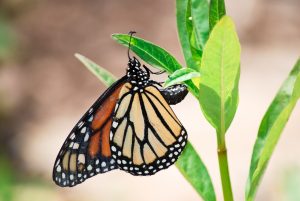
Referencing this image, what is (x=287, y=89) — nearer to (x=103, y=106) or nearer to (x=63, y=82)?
(x=103, y=106)

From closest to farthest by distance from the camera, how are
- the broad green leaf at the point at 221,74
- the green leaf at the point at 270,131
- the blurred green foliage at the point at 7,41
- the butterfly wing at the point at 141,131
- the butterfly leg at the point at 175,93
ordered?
1. the broad green leaf at the point at 221,74
2. the green leaf at the point at 270,131
3. the butterfly leg at the point at 175,93
4. the butterfly wing at the point at 141,131
5. the blurred green foliage at the point at 7,41

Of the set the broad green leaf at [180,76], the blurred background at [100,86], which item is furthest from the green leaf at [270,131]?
the blurred background at [100,86]

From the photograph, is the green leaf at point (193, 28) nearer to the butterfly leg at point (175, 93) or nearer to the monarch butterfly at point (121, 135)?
the butterfly leg at point (175, 93)

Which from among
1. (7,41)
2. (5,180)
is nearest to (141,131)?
(5,180)

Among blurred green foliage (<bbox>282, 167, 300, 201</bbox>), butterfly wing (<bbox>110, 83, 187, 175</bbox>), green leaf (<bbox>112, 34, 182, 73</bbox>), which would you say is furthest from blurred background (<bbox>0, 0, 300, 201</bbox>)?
green leaf (<bbox>112, 34, 182, 73</bbox>)

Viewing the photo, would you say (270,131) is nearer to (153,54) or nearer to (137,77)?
(153,54)

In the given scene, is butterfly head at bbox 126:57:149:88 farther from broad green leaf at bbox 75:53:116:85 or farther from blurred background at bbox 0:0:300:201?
blurred background at bbox 0:0:300:201

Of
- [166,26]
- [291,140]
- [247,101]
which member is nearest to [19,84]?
[166,26]
